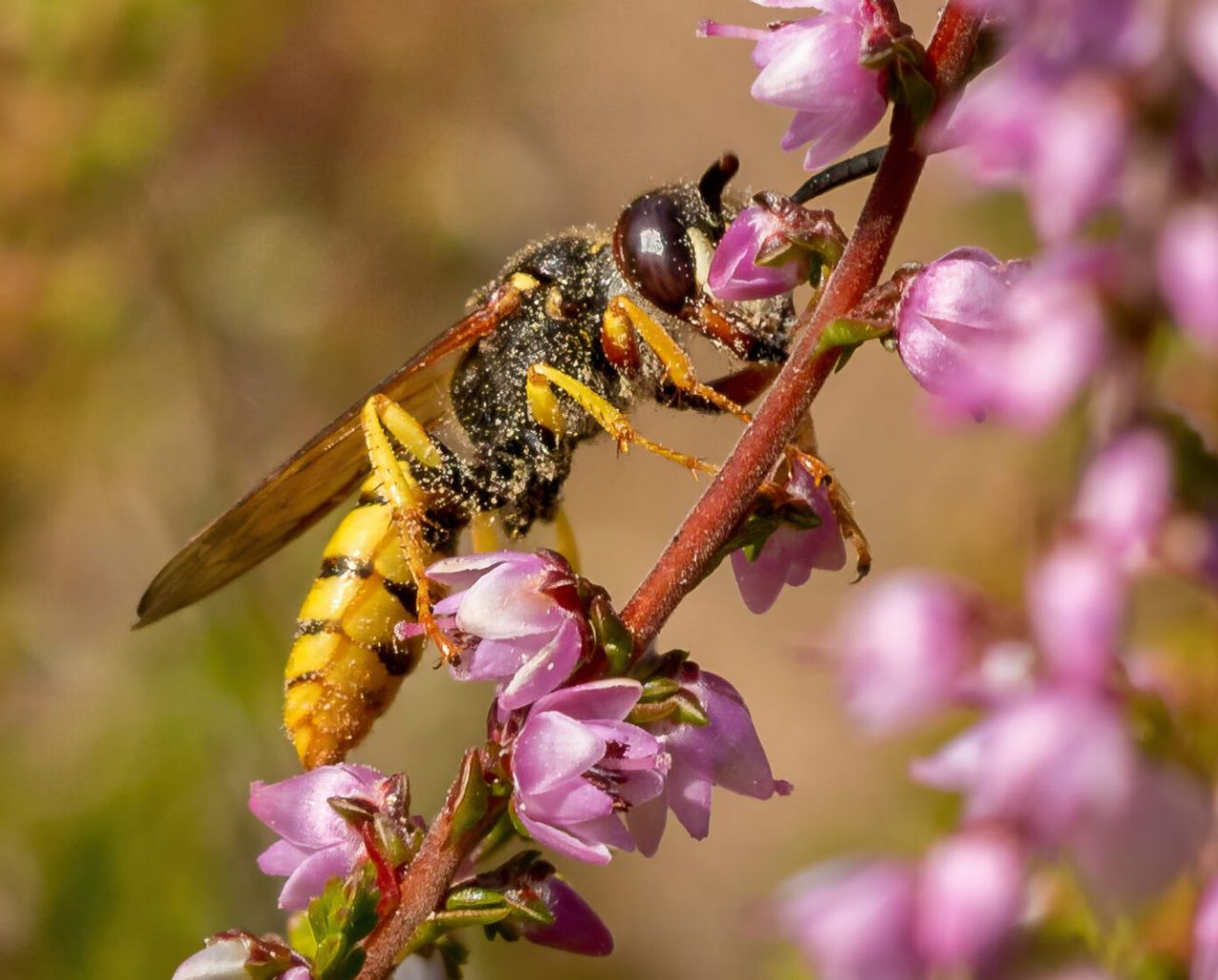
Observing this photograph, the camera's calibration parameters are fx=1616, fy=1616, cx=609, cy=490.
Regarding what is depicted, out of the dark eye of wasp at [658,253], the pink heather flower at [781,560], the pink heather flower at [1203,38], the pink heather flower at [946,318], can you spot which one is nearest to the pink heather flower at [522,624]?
the pink heather flower at [781,560]

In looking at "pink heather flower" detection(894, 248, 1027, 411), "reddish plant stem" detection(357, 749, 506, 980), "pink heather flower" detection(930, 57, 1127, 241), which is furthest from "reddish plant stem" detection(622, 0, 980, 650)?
"pink heather flower" detection(930, 57, 1127, 241)

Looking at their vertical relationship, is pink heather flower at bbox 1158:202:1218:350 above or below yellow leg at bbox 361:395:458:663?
below

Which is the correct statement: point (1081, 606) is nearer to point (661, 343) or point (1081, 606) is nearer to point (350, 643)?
point (661, 343)

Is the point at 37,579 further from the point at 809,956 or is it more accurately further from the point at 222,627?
the point at 809,956

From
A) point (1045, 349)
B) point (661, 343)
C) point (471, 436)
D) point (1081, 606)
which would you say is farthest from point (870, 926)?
point (471, 436)

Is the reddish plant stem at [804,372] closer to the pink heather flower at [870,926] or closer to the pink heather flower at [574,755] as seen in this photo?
the pink heather flower at [574,755]

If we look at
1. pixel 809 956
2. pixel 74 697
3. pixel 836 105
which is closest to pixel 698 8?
pixel 74 697

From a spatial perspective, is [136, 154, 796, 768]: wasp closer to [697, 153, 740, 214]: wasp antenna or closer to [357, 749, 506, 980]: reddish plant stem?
[697, 153, 740, 214]: wasp antenna
